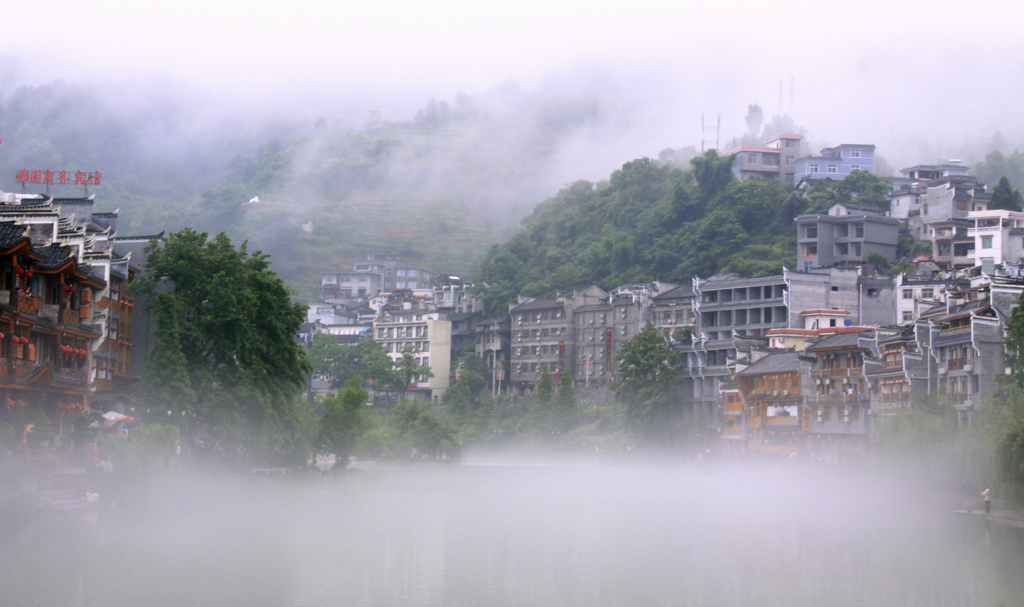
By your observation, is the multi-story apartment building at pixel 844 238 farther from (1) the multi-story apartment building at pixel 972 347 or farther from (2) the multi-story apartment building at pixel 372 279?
(2) the multi-story apartment building at pixel 372 279

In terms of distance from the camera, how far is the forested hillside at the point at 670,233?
425ft

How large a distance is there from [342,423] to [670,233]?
73.0 metres

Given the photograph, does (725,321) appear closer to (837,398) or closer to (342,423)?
(837,398)

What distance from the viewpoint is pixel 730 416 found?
330 ft

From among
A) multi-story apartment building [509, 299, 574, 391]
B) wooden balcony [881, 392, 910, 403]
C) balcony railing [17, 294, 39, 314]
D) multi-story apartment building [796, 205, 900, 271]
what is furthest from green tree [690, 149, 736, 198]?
balcony railing [17, 294, 39, 314]

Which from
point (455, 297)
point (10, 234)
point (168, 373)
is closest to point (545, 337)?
point (455, 297)

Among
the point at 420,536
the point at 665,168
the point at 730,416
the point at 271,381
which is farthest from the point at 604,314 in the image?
the point at 420,536

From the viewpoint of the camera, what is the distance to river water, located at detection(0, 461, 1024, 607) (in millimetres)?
30641

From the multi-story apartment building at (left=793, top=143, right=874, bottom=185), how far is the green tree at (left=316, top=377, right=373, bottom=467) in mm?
85247

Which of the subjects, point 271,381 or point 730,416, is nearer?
point 271,381

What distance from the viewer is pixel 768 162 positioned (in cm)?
15150

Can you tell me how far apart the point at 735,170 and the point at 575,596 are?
128540mm

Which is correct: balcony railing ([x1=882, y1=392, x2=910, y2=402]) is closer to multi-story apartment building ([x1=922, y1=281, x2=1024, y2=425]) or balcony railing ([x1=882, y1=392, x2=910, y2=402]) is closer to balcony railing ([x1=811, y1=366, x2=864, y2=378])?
multi-story apartment building ([x1=922, y1=281, x2=1024, y2=425])

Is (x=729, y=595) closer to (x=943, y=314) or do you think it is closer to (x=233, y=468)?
(x=233, y=468)
